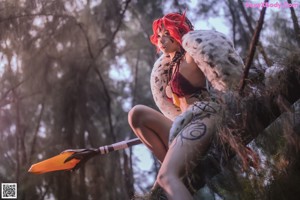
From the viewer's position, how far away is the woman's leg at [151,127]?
2.10 m

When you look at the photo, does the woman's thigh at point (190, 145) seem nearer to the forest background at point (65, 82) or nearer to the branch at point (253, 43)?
the branch at point (253, 43)

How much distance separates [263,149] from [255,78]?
0.25 metres

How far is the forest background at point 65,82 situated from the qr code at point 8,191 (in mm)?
82

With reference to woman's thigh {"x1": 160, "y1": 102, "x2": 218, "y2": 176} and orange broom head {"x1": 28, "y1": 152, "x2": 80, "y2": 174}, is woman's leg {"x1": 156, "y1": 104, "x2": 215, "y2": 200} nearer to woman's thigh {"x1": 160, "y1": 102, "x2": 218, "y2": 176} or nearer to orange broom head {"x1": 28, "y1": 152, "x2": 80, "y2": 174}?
woman's thigh {"x1": 160, "y1": 102, "x2": 218, "y2": 176}

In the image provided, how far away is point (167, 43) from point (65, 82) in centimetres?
262

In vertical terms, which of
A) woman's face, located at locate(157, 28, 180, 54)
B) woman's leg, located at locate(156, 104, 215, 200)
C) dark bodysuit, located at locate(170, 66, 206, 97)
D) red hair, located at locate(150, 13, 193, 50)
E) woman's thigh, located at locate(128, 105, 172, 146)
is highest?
red hair, located at locate(150, 13, 193, 50)

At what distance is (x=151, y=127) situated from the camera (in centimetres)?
212

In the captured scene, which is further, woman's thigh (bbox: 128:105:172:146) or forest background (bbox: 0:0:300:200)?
forest background (bbox: 0:0:300:200)

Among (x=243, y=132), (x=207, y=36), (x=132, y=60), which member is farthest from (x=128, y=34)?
(x=243, y=132)

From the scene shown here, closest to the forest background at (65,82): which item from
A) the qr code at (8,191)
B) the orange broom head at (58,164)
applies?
the qr code at (8,191)

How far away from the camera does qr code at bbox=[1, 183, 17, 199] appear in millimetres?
3709

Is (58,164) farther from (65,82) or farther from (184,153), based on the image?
(65,82)

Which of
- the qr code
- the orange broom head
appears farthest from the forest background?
the orange broom head

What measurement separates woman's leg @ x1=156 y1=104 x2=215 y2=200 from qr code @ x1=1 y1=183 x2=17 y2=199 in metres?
2.37
